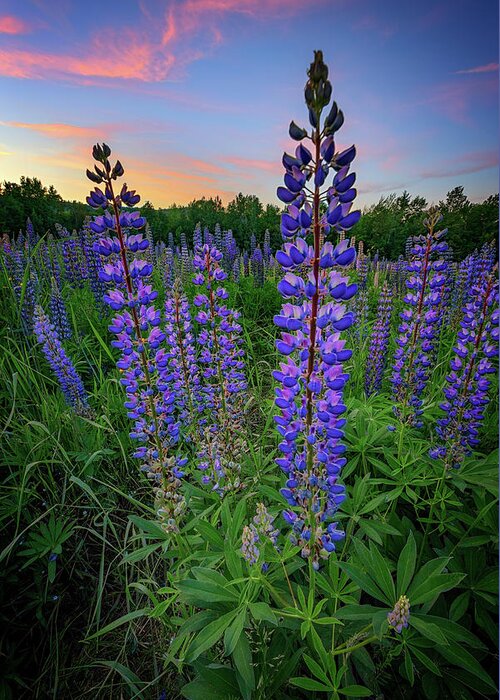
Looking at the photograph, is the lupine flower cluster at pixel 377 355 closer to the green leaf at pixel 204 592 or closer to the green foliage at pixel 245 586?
the green foliage at pixel 245 586

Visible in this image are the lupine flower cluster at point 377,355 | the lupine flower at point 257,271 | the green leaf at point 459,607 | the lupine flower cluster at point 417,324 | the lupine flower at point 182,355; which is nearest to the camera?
the green leaf at point 459,607

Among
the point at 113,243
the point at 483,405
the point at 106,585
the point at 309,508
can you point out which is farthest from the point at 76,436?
the point at 483,405

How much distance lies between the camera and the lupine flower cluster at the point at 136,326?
1.55 m

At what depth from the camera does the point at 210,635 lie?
142cm

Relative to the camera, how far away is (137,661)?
7.20ft

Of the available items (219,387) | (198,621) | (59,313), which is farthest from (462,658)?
(59,313)

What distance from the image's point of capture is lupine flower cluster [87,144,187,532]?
1.55 m

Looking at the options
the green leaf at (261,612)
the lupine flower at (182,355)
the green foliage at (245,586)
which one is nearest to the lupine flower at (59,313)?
the green foliage at (245,586)

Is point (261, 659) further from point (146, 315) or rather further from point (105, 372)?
point (105, 372)

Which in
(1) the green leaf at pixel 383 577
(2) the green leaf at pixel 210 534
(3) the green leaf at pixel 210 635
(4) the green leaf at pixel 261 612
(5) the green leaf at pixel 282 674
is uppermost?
(4) the green leaf at pixel 261 612

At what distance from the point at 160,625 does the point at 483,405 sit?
2.34 meters

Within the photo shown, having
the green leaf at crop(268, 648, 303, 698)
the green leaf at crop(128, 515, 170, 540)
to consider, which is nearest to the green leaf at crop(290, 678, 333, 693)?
the green leaf at crop(268, 648, 303, 698)

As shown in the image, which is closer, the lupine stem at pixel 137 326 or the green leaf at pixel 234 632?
the green leaf at pixel 234 632

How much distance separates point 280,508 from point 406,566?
69 centimetres
